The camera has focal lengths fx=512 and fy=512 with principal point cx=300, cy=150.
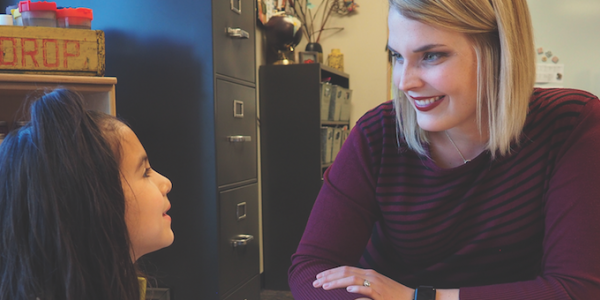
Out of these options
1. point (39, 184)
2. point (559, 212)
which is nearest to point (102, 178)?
point (39, 184)

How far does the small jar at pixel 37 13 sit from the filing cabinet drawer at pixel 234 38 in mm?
565

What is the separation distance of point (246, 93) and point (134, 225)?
57.7 inches

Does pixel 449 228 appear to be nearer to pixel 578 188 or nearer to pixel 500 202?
pixel 500 202

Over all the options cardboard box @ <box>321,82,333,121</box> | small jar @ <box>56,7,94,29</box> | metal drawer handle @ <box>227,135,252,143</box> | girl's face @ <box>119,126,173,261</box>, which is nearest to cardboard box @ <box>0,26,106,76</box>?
small jar @ <box>56,7,94,29</box>

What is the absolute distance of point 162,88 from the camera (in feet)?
6.36

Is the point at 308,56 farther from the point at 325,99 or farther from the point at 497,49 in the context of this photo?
the point at 497,49

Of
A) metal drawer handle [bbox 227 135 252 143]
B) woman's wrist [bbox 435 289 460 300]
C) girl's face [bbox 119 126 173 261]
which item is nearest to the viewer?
girl's face [bbox 119 126 173 261]

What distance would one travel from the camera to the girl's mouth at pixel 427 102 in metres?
0.97

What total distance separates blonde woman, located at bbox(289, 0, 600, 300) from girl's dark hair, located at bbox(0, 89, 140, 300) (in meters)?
0.43

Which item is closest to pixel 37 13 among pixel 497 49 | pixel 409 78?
pixel 409 78

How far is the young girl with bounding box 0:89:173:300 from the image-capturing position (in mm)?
665

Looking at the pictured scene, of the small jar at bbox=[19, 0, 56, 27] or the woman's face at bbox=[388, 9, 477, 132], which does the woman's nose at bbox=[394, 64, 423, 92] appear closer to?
the woman's face at bbox=[388, 9, 477, 132]

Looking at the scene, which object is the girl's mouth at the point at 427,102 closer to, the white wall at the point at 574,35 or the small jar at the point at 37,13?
the small jar at the point at 37,13

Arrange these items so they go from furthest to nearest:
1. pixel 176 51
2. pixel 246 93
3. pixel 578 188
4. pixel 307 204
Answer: pixel 307 204
pixel 246 93
pixel 176 51
pixel 578 188
